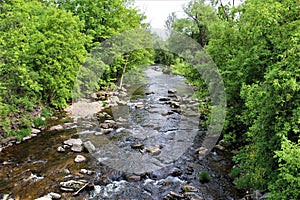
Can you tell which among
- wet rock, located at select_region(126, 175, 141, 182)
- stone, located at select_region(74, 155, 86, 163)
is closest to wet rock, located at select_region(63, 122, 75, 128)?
stone, located at select_region(74, 155, 86, 163)

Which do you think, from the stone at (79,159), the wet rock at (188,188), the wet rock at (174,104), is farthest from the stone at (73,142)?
the wet rock at (174,104)

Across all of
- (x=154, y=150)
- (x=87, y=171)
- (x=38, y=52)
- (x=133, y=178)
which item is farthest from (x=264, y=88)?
(x=38, y=52)

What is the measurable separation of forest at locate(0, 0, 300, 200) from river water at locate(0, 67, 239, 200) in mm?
1171

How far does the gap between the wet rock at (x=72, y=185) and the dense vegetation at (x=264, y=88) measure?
502 cm

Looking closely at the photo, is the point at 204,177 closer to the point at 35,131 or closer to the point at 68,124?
the point at 68,124

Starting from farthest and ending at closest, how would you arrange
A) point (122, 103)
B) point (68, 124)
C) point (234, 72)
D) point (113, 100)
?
point (113, 100)
point (122, 103)
point (68, 124)
point (234, 72)

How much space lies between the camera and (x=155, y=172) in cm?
898

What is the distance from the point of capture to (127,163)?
9641mm

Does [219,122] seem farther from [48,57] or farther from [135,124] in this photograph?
[48,57]

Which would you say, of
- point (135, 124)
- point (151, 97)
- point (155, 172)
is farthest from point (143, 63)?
point (155, 172)

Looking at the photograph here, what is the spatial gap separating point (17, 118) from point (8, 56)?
314cm

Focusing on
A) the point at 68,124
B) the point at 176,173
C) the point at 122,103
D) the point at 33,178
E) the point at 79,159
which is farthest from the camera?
the point at 122,103

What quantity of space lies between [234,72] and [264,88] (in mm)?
3419

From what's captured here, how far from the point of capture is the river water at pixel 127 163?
7.75 metres
